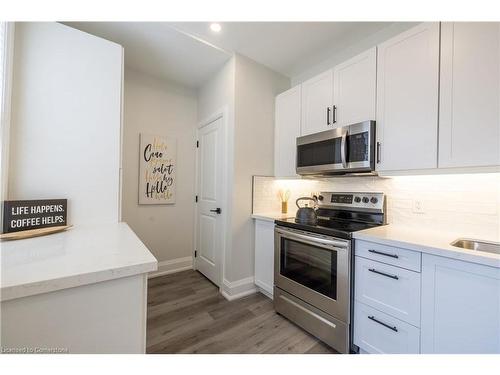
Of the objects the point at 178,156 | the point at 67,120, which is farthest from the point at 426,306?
the point at 178,156

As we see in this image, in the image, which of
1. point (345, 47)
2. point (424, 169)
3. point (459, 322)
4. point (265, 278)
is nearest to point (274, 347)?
point (265, 278)

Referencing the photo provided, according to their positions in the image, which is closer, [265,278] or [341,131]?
[341,131]

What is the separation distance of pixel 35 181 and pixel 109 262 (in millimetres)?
1056

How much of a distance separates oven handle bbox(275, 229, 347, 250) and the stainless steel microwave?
24.4 inches

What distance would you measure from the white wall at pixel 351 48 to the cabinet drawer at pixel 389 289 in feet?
6.49

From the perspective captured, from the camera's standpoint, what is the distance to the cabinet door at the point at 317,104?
195cm

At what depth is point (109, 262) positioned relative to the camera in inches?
29.7

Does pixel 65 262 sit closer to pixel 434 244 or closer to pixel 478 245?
pixel 434 244

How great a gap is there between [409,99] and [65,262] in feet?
6.86

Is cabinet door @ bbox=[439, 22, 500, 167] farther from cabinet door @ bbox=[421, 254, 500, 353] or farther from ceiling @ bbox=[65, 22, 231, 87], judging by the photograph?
ceiling @ bbox=[65, 22, 231, 87]

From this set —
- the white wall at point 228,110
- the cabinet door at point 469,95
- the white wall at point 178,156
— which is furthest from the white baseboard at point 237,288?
the cabinet door at point 469,95

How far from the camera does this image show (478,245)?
4.43 ft

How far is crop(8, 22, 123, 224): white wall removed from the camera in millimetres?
1285
